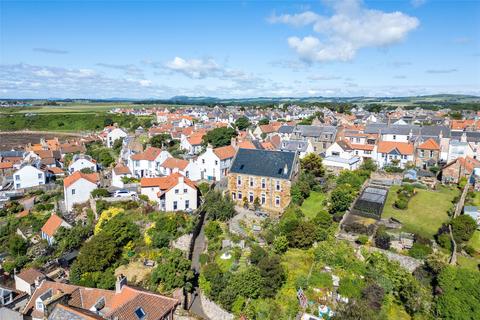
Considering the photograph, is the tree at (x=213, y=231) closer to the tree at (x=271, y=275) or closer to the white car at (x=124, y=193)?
the tree at (x=271, y=275)

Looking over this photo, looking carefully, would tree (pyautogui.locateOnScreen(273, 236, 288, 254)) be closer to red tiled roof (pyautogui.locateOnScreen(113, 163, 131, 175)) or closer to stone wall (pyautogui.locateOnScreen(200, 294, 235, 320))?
stone wall (pyautogui.locateOnScreen(200, 294, 235, 320))

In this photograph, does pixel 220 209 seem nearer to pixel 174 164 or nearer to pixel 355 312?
pixel 174 164

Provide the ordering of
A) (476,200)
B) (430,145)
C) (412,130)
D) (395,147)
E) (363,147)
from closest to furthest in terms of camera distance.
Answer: (476,200), (395,147), (430,145), (363,147), (412,130)

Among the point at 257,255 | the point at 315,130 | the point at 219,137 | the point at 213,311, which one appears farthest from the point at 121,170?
the point at 315,130

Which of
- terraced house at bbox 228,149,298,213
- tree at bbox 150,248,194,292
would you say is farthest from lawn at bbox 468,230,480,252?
tree at bbox 150,248,194,292

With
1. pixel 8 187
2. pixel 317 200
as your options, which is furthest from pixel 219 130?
pixel 8 187

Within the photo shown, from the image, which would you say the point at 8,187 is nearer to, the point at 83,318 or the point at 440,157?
the point at 83,318
